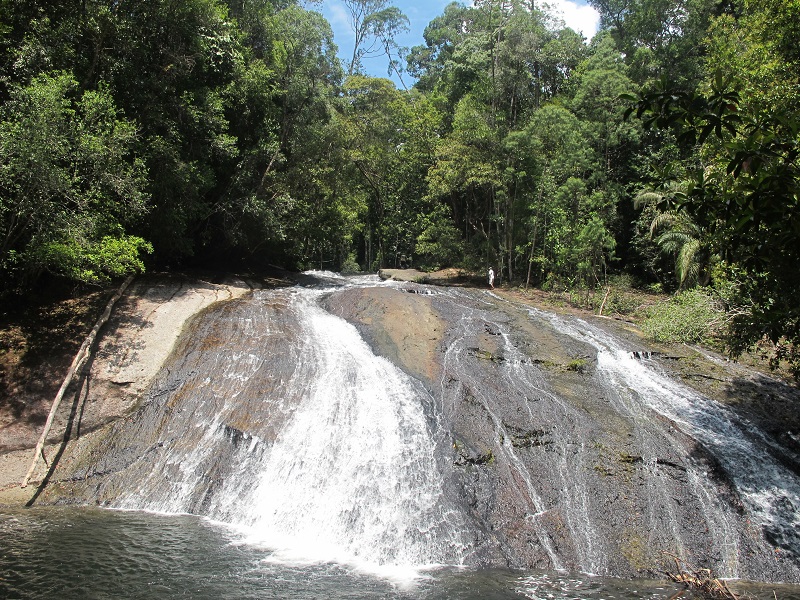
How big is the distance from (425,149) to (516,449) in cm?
2742

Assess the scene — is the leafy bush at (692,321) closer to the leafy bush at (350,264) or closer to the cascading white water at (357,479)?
the cascading white water at (357,479)

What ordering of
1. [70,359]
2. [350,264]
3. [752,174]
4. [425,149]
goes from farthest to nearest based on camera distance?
[350,264], [425,149], [70,359], [752,174]

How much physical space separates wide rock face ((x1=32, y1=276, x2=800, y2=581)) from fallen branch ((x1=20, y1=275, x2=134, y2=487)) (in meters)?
0.49

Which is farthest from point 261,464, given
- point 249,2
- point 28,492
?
point 249,2

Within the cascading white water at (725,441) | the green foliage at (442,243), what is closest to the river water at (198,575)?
the cascading white water at (725,441)

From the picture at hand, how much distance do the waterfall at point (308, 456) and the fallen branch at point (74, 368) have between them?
174 centimetres

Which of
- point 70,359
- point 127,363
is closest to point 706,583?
point 127,363

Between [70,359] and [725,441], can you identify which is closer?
[725,441]

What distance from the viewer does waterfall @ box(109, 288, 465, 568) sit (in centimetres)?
880

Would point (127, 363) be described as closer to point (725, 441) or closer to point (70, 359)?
point (70, 359)

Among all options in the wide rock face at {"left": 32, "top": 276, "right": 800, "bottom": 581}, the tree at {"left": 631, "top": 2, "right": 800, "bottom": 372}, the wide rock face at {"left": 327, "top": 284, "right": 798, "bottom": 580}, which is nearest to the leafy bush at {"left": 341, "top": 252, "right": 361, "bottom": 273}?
the wide rock face at {"left": 32, "top": 276, "right": 800, "bottom": 581}

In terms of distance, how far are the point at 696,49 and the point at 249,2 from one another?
24.8 meters

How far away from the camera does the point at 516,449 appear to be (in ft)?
34.5

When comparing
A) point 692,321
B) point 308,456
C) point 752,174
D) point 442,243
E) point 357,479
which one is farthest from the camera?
point 442,243
